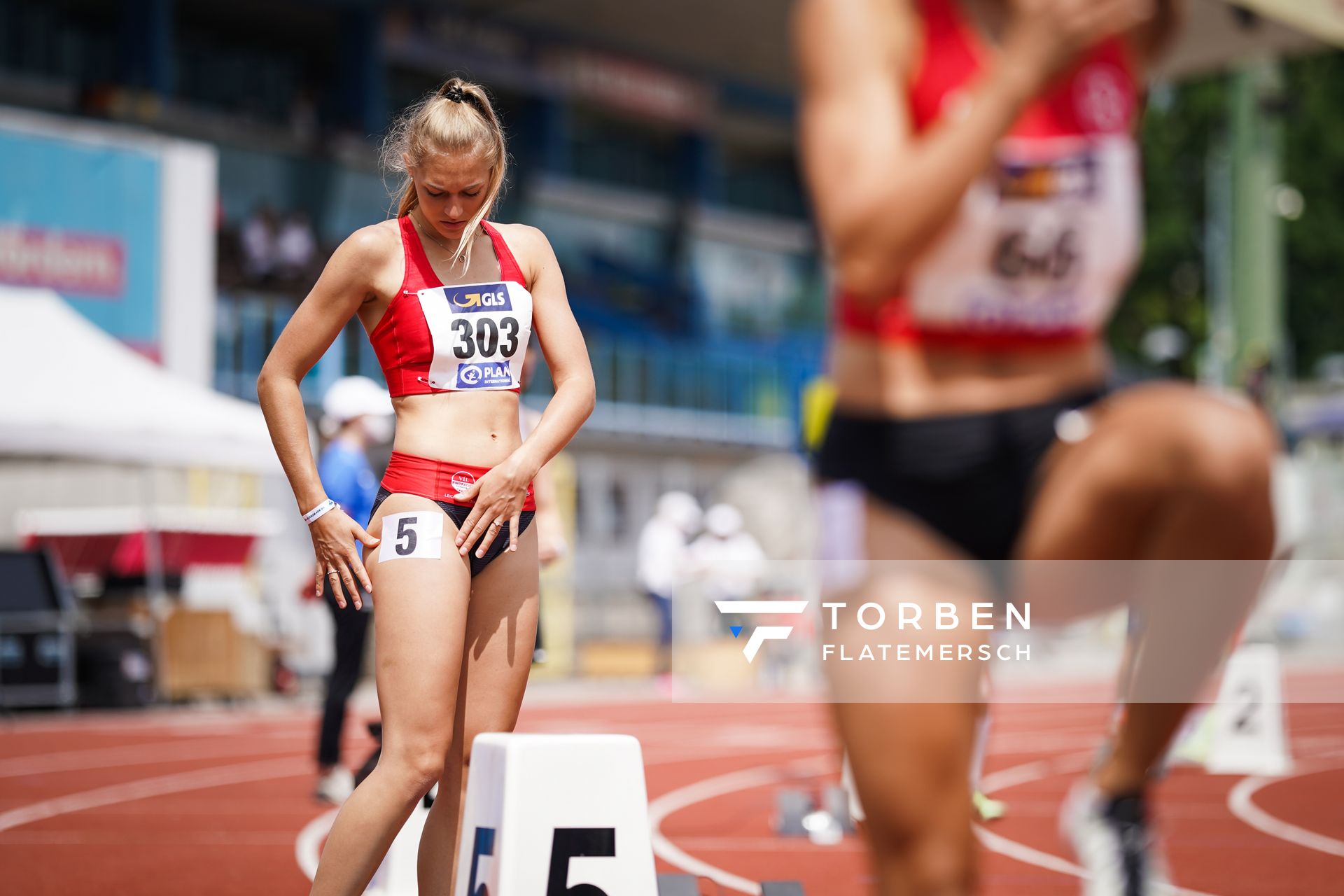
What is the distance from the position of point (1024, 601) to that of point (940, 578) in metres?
0.13

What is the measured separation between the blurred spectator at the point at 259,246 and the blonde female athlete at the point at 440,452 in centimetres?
2361

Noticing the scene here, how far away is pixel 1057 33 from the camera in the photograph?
6.79 feet

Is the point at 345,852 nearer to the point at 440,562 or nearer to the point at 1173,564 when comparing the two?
the point at 440,562

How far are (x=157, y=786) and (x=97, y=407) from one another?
5.56 m

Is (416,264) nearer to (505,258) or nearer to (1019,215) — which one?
(505,258)

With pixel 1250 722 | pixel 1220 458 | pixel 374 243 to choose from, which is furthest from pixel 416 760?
pixel 1250 722

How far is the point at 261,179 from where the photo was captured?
28.5 m

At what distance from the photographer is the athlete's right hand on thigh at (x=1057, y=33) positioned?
6.78 feet

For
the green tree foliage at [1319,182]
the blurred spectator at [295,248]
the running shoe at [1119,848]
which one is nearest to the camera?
the running shoe at [1119,848]

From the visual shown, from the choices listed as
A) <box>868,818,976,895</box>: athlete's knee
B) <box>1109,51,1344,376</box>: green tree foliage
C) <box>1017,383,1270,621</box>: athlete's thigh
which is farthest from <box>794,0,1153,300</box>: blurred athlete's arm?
<box>1109,51,1344,376</box>: green tree foliage

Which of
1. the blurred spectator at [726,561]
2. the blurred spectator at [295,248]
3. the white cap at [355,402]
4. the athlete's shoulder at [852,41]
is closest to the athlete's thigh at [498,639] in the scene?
the athlete's shoulder at [852,41]

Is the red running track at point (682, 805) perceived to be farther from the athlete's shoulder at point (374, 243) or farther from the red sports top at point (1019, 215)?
the red sports top at point (1019, 215)

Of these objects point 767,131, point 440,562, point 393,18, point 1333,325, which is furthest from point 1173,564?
point 1333,325

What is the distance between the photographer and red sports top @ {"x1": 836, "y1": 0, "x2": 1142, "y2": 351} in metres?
2.27
